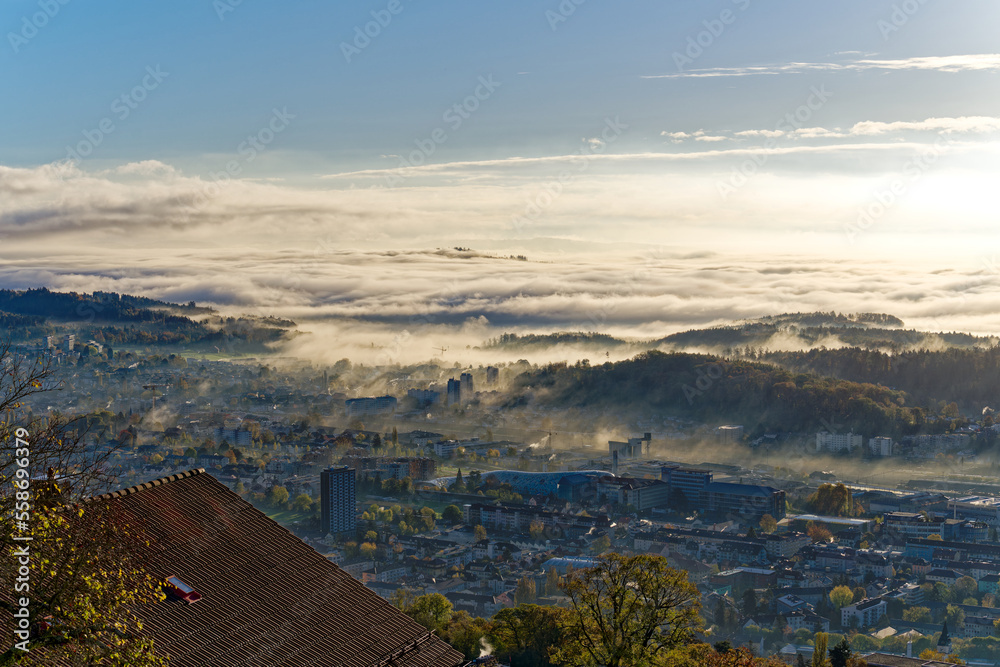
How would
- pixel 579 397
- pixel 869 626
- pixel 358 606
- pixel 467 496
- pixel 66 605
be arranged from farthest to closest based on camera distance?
pixel 579 397
pixel 467 496
pixel 869 626
pixel 358 606
pixel 66 605

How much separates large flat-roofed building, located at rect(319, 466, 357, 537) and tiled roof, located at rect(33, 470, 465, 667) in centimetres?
6205

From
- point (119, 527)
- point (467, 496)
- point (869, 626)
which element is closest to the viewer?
point (119, 527)

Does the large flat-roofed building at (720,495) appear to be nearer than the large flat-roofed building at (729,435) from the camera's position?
Yes

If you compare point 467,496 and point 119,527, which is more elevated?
point 119,527

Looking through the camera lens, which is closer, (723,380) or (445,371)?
(723,380)

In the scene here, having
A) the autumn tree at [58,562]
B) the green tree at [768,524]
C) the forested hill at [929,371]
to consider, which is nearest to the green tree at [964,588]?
the green tree at [768,524]

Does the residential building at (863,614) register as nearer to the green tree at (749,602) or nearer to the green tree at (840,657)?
the green tree at (749,602)

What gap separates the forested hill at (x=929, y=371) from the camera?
4833 inches

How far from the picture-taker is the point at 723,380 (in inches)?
5123

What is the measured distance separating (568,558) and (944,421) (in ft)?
230

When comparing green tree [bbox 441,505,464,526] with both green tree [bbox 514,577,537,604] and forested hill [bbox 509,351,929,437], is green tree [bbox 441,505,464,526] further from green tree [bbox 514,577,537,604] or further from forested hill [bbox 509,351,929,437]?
forested hill [bbox 509,351,929,437]

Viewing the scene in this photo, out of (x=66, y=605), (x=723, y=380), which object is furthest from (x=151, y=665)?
(x=723, y=380)

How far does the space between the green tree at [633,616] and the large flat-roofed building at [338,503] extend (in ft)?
187

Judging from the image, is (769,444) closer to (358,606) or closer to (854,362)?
(854,362)
